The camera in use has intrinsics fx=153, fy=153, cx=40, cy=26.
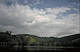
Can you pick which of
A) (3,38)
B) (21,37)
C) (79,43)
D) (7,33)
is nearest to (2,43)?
(3,38)

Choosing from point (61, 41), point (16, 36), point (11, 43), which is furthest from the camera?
point (61, 41)

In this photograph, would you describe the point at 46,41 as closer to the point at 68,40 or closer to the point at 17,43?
the point at 68,40

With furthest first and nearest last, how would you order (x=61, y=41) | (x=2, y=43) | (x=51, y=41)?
(x=51, y=41) → (x=61, y=41) → (x=2, y=43)

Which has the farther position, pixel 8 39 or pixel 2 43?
pixel 8 39

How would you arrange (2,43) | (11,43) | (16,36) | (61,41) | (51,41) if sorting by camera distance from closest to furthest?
1. (2,43)
2. (11,43)
3. (16,36)
4. (61,41)
5. (51,41)

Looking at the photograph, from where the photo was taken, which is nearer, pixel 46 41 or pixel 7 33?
pixel 7 33

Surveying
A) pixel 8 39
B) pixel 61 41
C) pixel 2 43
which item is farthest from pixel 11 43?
pixel 61 41

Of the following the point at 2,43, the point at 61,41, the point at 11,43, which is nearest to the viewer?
the point at 2,43

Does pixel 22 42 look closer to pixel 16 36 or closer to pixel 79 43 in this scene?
pixel 16 36

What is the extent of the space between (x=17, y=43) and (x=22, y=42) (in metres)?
2.39

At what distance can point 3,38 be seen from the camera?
59.8 metres

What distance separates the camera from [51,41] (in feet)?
277

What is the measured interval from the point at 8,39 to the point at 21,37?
8306 millimetres

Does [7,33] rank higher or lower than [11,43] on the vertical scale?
higher
